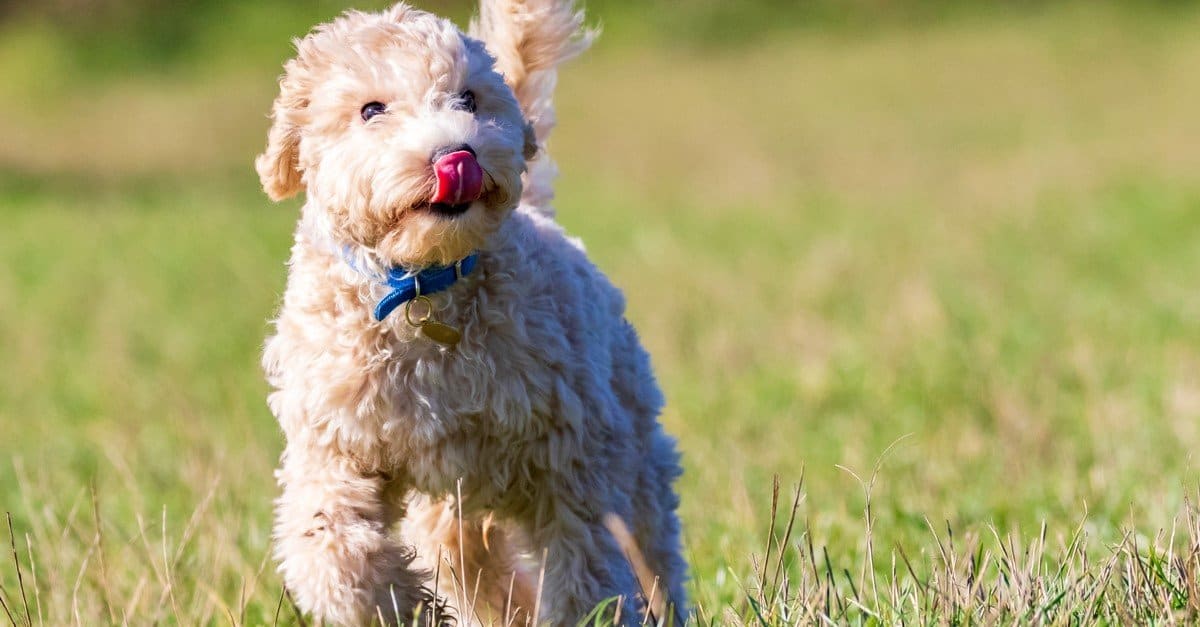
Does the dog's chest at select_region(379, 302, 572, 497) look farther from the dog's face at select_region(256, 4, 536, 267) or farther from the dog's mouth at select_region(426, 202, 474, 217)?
the dog's mouth at select_region(426, 202, 474, 217)

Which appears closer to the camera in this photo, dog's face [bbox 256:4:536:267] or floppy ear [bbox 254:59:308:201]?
dog's face [bbox 256:4:536:267]

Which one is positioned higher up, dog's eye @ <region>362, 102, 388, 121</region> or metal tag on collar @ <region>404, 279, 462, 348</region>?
dog's eye @ <region>362, 102, 388, 121</region>

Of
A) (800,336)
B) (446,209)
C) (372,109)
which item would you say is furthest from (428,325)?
(800,336)

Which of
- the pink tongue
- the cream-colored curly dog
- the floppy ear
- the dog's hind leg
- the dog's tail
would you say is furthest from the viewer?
the dog's tail

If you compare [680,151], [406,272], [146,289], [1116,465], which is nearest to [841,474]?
[1116,465]

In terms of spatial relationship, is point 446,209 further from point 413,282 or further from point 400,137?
point 413,282

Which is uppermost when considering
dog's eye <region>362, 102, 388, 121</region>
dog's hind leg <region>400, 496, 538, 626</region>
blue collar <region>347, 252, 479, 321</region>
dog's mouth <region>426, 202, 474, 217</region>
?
dog's eye <region>362, 102, 388, 121</region>

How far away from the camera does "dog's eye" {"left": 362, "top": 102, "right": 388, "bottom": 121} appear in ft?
12.6

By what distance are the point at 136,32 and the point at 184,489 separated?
28.4 m

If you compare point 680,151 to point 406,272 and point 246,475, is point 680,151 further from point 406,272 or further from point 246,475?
point 406,272

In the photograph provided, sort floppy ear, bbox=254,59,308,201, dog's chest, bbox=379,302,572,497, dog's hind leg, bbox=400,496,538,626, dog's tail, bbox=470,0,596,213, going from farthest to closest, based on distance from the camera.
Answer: dog's tail, bbox=470,0,596,213 < dog's hind leg, bbox=400,496,538,626 < floppy ear, bbox=254,59,308,201 < dog's chest, bbox=379,302,572,497

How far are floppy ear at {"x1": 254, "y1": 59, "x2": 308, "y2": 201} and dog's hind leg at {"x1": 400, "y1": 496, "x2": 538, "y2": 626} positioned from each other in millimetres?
966

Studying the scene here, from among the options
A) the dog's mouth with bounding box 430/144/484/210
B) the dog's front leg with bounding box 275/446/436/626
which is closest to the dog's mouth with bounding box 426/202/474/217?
the dog's mouth with bounding box 430/144/484/210

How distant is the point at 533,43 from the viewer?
4.88 metres
